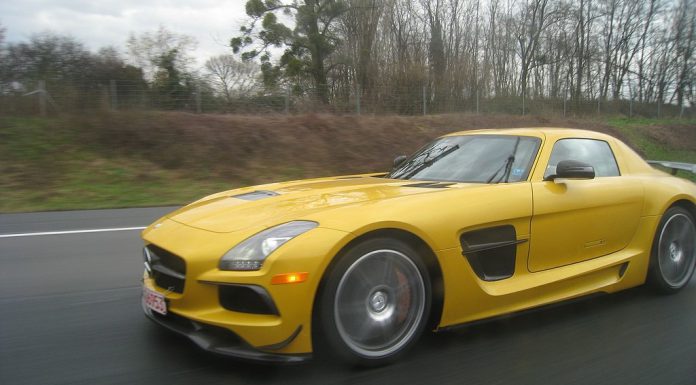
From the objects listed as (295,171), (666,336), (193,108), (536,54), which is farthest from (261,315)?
(536,54)

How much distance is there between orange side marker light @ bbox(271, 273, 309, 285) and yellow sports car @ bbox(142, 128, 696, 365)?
0.01 meters

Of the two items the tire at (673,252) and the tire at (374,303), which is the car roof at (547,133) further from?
the tire at (374,303)

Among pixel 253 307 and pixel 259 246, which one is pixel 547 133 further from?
pixel 253 307

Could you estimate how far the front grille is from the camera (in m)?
2.95

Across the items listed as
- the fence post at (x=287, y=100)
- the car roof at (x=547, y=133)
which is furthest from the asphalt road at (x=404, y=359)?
the fence post at (x=287, y=100)

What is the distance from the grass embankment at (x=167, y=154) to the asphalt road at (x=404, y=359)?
235 inches

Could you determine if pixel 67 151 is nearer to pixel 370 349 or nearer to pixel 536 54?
pixel 370 349

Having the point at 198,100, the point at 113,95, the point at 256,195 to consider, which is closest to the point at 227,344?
the point at 256,195

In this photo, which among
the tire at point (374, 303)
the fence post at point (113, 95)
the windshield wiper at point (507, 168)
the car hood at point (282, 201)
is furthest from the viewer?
the fence post at point (113, 95)

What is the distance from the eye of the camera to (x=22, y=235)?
6934 mm

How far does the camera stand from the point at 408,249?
10.2 feet

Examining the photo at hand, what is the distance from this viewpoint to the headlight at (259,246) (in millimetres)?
2799

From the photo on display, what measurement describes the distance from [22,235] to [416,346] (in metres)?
5.90

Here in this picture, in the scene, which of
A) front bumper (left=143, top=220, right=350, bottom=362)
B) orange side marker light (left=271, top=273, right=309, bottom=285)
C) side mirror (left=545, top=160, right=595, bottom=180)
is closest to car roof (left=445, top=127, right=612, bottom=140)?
side mirror (left=545, top=160, right=595, bottom=180)
